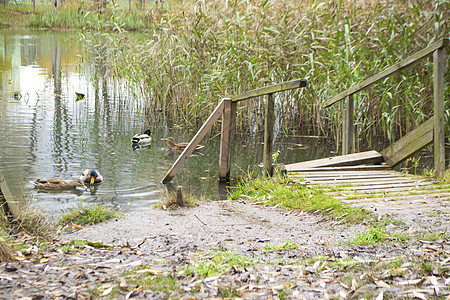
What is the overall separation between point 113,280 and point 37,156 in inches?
256

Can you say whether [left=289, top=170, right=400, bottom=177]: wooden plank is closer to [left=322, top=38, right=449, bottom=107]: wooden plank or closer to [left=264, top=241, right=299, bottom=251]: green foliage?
[left=322, top=38, right=449, bottom=107]: wooden plank

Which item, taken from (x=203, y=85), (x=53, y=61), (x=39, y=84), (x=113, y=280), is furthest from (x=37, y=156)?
(x=53, y=61)

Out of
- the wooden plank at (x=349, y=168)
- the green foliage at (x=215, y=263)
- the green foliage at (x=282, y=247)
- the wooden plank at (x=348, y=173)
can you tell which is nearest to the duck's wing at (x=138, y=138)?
the wooden plank at (x=349, y=168)

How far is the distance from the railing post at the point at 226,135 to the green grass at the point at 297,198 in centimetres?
69

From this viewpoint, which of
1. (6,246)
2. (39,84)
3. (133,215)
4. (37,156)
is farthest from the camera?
(39,84)

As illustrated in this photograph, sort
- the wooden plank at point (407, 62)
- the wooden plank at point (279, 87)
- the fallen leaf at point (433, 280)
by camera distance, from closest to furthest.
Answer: the fallen leaf at point (433, 280)
the wooden plank at point (407, 62)
the wooden plank at point (279, 87)

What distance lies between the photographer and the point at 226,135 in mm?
8008

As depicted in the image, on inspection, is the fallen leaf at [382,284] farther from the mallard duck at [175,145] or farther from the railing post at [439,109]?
the mallard duck at [175,145]

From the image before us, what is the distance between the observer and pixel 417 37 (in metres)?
9.15

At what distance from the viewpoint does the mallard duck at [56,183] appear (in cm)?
717

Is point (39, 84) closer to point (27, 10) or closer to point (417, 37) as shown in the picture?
point (417, 37)

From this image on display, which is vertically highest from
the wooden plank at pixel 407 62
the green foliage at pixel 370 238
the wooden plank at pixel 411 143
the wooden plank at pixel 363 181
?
the wooden plank at pixel 407 62

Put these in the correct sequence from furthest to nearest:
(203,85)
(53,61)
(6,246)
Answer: (53,61) < (203,85) < (6,246)

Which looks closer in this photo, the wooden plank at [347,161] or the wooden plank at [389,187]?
the wooden plank at [389,187]
